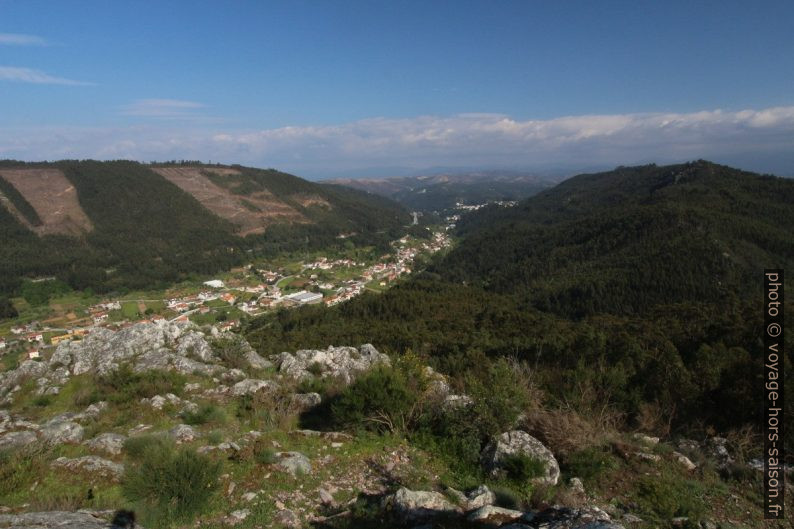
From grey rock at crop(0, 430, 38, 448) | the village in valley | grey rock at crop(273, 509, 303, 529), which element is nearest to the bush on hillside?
grey rock at crop(273, 509, 303, 529)

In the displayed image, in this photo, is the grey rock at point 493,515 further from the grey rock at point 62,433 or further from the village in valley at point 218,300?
the village in valley at point 218,300

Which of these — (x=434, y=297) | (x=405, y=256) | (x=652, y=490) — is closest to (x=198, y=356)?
(x=652, y=490)

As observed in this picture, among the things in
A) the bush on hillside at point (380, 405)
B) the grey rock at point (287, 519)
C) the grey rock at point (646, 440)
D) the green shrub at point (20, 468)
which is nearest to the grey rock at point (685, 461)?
the grey rock at point (646, 440)

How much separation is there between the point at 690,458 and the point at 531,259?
8196 cm

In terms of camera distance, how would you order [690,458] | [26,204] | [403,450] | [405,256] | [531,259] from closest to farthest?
[690,458] → [403,450] → [531,259] → [26,204] → [405,256]

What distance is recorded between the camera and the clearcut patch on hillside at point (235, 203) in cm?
12646

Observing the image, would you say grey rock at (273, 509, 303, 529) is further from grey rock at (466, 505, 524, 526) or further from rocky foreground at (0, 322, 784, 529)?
grey rock at (466, 505, 524, 526)

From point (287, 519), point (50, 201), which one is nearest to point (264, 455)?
point (287, 519)

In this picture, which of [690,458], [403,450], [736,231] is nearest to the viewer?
[690,458]

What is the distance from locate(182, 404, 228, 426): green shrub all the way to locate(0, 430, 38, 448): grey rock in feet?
9.28

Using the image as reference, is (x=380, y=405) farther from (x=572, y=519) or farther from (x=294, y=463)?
Result: (x=572, y=519)

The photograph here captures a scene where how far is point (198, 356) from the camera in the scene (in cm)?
1603

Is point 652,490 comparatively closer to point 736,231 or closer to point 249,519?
point 249,519

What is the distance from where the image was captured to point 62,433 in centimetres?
841
